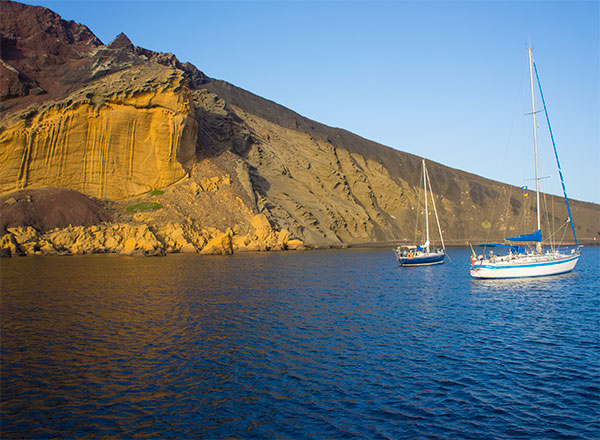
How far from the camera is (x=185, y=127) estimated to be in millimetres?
68125

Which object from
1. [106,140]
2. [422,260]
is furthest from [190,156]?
[422,260]

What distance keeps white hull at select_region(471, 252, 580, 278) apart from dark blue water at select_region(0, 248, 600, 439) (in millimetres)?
7067

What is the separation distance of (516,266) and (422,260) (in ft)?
47.7

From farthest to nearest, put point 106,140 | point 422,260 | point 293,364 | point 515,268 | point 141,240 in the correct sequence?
point 106,140
point 141,240
point 422,260
point 515,268
point 293,364

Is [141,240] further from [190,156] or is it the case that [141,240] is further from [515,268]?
[515,268]

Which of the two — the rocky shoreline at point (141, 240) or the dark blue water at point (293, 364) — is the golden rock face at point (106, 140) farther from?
the dark blue water at point (293, 364)

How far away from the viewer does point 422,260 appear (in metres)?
47.5

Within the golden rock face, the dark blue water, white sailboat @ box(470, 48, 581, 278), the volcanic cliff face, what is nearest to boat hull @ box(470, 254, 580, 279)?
white sailboat @ box(470, 48, 581, 278)

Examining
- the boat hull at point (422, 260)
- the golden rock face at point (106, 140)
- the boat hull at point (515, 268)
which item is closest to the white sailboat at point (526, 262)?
the boat hull at point (515, 268)

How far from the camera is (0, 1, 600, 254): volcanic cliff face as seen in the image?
2486 inches

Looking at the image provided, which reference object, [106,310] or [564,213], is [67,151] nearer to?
[106,310]

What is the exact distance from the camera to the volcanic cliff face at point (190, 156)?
63156 millimetres

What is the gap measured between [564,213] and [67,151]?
11798 cm

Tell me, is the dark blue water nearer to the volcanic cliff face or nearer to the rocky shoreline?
the rocky shoreline
